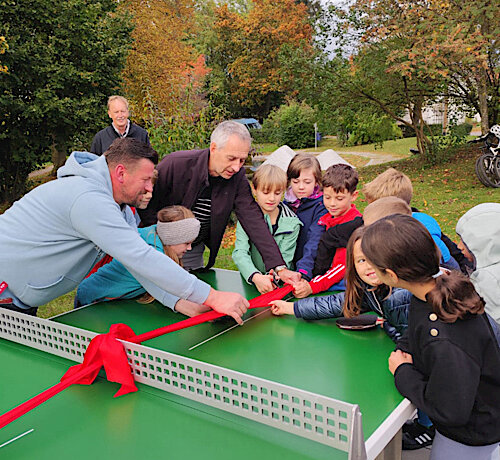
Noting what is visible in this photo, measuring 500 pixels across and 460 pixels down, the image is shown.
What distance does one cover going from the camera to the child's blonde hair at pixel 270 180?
3.62 metres

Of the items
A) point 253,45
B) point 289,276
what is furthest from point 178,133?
point 253,45

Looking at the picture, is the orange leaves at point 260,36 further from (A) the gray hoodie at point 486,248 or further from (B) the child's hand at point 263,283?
(A) the gray hoodie at point 486,248

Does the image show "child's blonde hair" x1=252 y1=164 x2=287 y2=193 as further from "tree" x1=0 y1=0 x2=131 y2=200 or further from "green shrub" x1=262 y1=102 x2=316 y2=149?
"green shrub" x1=262 y1=102 x2=316 y2=149

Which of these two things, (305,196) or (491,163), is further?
(491,163)

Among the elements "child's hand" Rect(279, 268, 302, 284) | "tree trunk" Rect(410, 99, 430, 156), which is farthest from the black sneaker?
"tree trunk" Rect(410, 99, 430, 156)

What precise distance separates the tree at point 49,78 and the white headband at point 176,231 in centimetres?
1103

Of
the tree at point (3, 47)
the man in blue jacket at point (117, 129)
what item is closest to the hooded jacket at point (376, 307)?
the man in blue jacket at point (117, 129)

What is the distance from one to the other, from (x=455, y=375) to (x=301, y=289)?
145 centimetres

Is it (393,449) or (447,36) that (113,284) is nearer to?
(393,449)

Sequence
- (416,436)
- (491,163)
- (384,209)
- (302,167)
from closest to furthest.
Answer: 1. (384,209)
2. (416,436)
3. (302,167)
4. (491,163)

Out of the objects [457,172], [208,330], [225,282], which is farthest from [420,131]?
[208,330]

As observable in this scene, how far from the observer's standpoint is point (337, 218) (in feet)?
11.6

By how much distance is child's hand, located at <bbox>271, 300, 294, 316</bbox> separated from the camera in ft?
9.06

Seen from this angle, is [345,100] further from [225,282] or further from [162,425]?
[162,425]
